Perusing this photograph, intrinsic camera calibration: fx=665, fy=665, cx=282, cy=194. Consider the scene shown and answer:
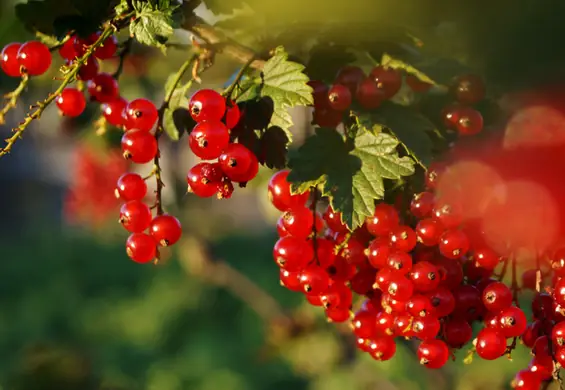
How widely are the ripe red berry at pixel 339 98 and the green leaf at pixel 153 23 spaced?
1.14ft

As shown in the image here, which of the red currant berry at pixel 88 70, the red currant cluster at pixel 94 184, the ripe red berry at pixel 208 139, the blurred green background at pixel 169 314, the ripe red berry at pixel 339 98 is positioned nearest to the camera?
the ripe red berry at pixel 208 139

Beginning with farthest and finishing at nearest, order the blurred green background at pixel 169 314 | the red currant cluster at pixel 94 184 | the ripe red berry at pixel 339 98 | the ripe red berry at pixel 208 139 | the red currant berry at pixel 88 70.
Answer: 1. the red currant cluster at pixel 94 184
2. the blurred green background at pixel 169 314
3. the red currant berry at pixel 88 70
4. the ripe red berry at pixel 339 98
5. the ripe red berry at pixel 208 139

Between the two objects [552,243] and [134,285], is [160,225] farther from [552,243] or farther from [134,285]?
[134,285]

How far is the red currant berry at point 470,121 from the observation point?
139 cm

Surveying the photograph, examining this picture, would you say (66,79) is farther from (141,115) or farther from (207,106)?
(207,106)

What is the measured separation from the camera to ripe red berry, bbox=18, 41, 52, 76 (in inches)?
55.4

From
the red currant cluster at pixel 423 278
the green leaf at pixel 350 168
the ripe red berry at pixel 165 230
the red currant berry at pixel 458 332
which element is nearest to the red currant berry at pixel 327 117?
the green leaf at pixel 350 168

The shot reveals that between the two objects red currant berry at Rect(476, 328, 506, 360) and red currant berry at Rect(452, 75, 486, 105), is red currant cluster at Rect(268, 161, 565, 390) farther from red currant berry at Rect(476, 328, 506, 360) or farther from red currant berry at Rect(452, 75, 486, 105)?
red currant berry at Rect(452, 75, 486, 105)

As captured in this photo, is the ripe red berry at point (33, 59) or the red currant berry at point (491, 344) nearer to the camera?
the red currant berry at point (491, 344)

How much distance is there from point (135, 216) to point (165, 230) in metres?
0.08

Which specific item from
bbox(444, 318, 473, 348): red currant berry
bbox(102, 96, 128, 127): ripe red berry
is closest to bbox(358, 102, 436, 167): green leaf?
bbox(444, 318, 473, 348): red currant berry

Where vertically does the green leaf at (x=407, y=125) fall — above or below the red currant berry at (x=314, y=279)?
above

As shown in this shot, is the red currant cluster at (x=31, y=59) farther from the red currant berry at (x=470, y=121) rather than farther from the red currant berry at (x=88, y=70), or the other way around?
the red currant berry at (x=470, y=121)

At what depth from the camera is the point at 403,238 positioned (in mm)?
1318
